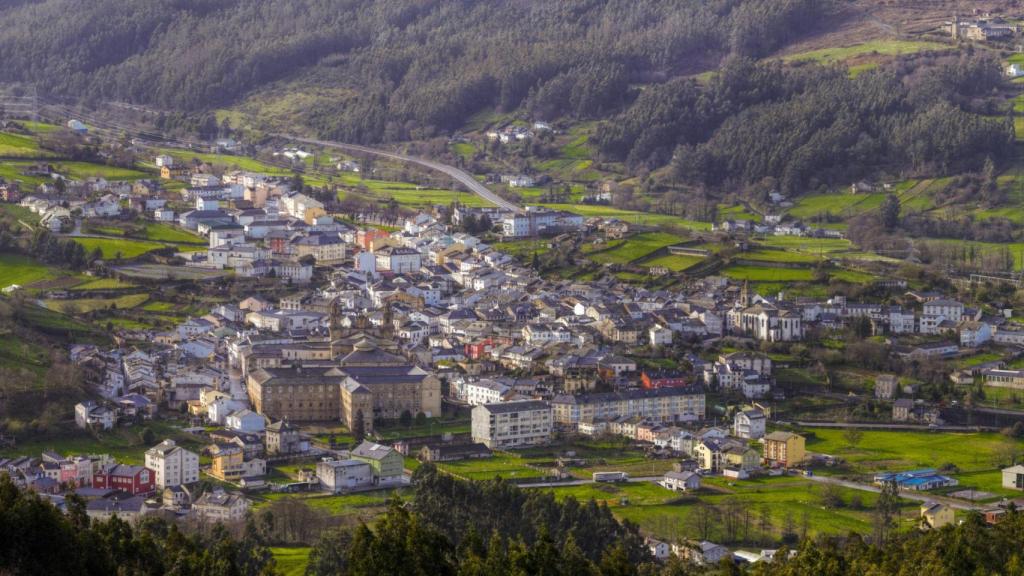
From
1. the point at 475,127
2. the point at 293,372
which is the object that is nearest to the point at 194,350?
the point at 293,372

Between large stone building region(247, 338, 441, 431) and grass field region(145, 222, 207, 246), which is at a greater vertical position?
grass field region(145, 222, 207, 246)

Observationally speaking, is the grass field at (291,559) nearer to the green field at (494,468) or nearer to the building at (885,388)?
the green field at (494,468)

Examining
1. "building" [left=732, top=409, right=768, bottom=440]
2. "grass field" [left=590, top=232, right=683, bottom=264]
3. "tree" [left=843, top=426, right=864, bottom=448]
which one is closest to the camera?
"tree" [left=843, top=426, right=864, bottom=448]

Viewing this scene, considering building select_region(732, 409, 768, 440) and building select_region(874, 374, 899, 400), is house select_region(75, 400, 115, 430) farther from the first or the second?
building select_region(874, 374, 899, 400)

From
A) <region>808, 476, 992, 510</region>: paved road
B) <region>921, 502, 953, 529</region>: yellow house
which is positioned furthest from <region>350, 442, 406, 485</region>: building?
<region>921, 502, 953, 529</region>: yellow house

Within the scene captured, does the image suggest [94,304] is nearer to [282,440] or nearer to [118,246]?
[118,246]

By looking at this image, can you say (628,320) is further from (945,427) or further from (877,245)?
(877,245)

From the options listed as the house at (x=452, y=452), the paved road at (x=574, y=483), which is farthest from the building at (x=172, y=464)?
the paved road at (x=574, y=483)
